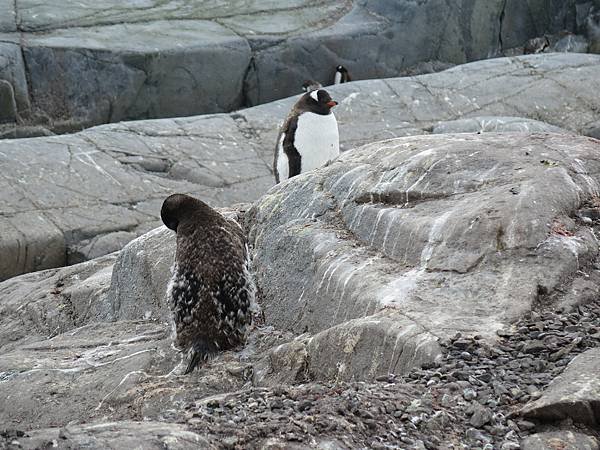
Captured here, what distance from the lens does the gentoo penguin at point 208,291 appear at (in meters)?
5.86

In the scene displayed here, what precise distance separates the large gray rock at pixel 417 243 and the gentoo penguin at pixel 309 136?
3771 millimetres

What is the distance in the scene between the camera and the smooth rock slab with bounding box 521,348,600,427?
3.61 metres

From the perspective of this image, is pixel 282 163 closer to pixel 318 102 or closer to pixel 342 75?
pixel 318 102

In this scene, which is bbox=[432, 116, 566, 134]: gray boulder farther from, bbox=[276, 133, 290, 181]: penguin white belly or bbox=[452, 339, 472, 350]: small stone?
bbox=[452, 339, 472, 350]: small stone

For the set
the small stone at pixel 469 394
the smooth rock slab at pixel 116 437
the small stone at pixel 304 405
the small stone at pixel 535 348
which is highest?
the smooth rock slab at pixel 116 437

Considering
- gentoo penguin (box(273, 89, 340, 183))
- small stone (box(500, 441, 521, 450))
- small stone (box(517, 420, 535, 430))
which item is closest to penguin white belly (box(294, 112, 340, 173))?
gentoo penguin (box(273, 89, 340, 183))

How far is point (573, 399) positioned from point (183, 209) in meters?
3.38

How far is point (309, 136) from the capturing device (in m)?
10.8

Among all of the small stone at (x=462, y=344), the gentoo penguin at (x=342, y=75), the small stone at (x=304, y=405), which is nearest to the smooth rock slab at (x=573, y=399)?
the small stone at (x=462, y=344)

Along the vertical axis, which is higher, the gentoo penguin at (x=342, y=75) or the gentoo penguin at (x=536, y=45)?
the gentoo penguin at (x=536, y=45)

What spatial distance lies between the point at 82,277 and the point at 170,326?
90.2 inches

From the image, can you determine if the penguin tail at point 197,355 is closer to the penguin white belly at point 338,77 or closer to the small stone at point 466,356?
the small stone at point 466,356

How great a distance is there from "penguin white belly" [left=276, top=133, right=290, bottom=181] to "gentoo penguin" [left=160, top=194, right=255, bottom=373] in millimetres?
4767

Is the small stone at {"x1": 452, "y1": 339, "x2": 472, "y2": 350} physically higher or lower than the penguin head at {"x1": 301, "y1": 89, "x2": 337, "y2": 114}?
higher
